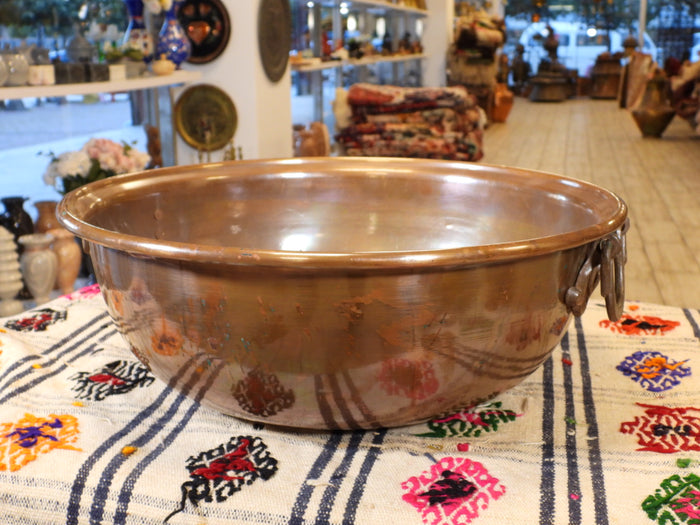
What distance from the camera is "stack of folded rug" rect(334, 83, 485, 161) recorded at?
4438mm

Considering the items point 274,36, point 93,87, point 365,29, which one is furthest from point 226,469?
point 365,29

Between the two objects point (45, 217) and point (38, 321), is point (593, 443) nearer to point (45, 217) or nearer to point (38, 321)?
point (38, 321)

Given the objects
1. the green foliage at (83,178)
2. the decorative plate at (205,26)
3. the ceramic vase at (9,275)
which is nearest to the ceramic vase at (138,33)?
the decorative plate at (205,26)

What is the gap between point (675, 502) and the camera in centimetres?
68

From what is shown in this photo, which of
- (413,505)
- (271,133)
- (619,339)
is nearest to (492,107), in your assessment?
(271,133)

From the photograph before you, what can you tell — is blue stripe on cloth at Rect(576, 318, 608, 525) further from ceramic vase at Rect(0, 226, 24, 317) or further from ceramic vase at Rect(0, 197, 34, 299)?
ceramic vase at Rect(0, 197, 34, 299)

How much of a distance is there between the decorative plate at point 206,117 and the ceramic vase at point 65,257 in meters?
1.12

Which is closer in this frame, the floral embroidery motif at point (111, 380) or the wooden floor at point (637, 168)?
the floral embroidery motif at point (111, 380)

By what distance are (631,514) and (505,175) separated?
0.49 meters

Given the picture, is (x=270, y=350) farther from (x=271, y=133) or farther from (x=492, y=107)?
(x=492, y=107)

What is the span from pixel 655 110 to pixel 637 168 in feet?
6.27

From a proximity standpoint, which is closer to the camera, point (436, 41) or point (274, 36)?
point (274, 36)

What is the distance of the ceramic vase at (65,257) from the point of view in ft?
7.30

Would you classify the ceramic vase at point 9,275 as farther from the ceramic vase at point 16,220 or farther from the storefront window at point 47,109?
the storefront window at point 47,109
